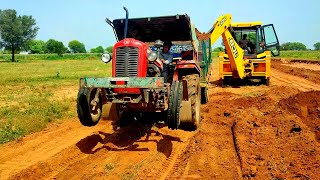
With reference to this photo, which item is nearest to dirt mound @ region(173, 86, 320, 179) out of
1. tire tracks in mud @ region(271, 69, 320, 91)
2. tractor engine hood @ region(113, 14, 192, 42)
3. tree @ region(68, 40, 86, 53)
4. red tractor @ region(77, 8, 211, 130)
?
red tractor @ region(77, 8, 211, 130)

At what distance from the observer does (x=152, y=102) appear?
256 inches

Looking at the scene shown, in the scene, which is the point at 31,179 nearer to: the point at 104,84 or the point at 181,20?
the point at 104,84

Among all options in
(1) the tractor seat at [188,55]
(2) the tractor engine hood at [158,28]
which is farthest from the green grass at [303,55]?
(2) the tractor engine hood at [158,28]

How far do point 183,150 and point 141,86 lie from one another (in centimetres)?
165

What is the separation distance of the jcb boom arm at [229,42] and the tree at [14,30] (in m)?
52.0

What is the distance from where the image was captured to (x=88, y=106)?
6.61m

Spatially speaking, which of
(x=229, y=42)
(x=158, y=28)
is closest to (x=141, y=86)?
(x=158, y=28)

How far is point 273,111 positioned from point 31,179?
6.37 m

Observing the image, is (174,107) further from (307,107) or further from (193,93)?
(307,107)

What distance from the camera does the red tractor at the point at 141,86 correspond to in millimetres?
6180

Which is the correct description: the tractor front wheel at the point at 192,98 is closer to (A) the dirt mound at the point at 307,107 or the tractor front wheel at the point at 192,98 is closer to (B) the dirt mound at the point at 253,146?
(B) the dirt mound at the point at 253,146

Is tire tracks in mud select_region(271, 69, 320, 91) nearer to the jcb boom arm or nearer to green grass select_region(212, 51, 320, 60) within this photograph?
the jcb boom arm

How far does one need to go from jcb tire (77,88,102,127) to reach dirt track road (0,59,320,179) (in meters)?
0.68

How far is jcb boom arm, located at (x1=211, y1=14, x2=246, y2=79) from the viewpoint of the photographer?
1242 cm
